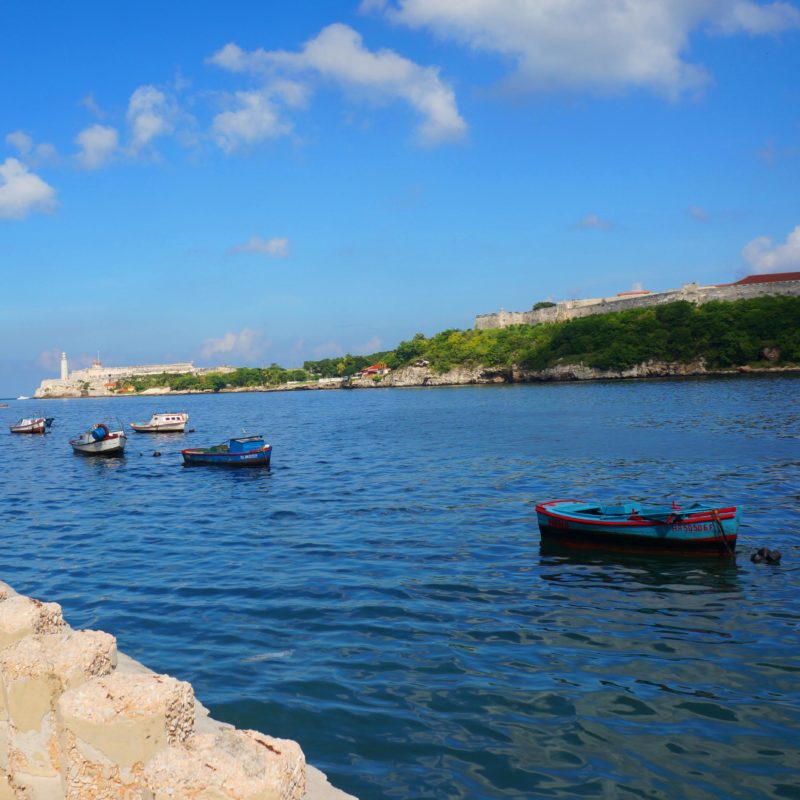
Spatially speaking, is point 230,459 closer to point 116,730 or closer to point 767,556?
point 767,556

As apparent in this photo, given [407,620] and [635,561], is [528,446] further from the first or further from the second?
[407,620]

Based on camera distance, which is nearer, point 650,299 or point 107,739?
point 107,739

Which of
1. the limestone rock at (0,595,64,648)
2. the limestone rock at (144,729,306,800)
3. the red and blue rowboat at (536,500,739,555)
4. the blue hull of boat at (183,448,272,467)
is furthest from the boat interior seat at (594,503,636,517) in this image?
the blue hull of boat at (183,448,272,467)

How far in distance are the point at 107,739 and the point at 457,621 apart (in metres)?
9.45

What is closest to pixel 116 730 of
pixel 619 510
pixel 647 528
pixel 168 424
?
pixel 647 528

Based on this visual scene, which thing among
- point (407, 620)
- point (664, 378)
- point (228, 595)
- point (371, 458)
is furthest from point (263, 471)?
point (664, 378)

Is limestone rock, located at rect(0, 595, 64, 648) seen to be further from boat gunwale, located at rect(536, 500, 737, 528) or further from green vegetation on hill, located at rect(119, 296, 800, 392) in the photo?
green vegetation on hill, located at rect(119, 296, 800, 392)

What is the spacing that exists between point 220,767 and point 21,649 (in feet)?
8.04

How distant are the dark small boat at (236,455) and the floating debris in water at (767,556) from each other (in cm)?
2646

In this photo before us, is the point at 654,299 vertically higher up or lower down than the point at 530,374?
higher up

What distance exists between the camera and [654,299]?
153 metres

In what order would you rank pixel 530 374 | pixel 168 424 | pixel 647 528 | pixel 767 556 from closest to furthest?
pixel 767 556, pixel 647 528, pixel 168 424, pixel 530 374

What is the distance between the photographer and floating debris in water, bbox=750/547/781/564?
53.3 feet

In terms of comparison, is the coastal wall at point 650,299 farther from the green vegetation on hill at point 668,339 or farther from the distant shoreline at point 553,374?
the distant shoreline at point 553,374
